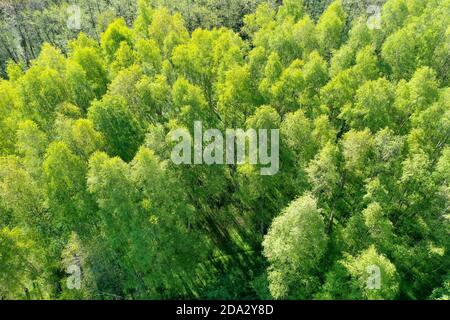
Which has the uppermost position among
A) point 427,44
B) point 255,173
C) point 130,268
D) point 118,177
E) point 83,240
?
point 427,44

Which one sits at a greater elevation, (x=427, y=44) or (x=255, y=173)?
(x=427, y=44)
